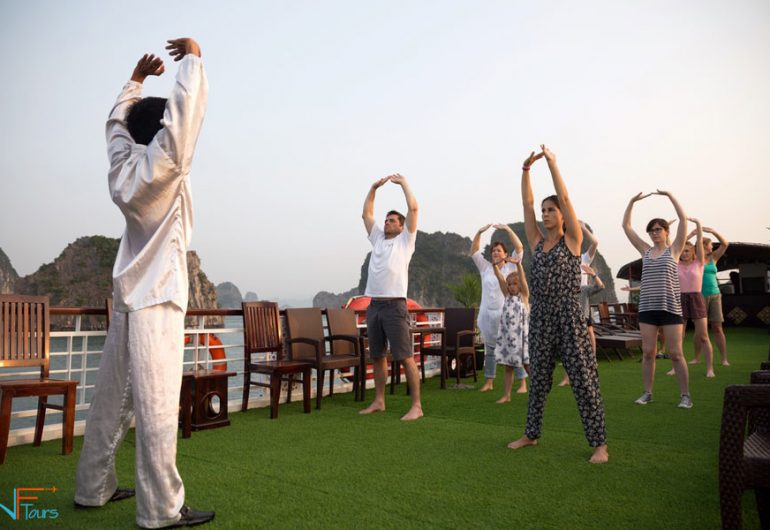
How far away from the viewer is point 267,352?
519 centimetres

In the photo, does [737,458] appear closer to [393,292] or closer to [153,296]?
[153,296]

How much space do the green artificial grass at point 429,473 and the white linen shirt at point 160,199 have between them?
97cm

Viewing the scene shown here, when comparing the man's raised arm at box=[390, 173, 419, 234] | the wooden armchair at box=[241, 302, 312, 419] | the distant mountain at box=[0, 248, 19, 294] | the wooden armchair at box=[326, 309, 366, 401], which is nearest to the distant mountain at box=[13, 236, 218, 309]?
the distant mountain at box=[0, 248, 19, 294]

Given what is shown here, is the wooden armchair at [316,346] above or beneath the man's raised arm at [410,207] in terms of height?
beneath

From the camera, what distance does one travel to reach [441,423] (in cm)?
438

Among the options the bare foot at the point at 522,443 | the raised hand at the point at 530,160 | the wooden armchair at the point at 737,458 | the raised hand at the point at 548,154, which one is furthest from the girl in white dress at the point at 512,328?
the wooden armchair at the point at 737,458

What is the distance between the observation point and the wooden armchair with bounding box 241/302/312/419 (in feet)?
15.5

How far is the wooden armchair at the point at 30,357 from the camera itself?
314cm

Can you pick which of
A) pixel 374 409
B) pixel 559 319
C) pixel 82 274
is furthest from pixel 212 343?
pixel 82 274

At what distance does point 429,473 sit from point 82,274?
66794mm

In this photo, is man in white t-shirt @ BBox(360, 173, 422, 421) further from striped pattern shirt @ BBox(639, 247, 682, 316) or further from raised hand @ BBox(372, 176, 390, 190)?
striped pattern shirt @ BBox(639, 247, 682, 316)

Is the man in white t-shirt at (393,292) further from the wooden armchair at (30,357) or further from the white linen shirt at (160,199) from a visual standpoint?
the white linen shirt at (160,199)

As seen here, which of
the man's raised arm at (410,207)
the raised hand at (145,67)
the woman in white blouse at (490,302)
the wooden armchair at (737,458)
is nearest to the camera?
the wooden armchair at (737,458)

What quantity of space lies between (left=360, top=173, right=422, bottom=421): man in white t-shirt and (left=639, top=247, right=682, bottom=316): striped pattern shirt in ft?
6.87
